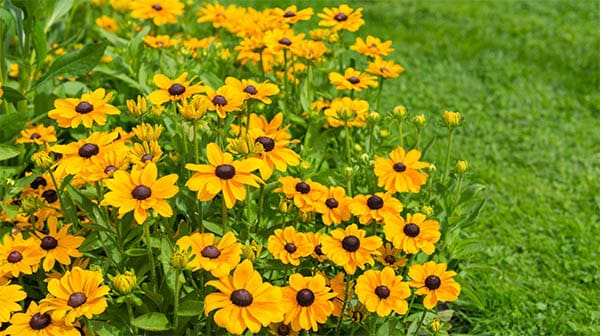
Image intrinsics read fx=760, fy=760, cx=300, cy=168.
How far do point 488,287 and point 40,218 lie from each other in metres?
1.55

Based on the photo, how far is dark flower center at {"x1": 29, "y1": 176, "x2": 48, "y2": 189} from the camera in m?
2.24

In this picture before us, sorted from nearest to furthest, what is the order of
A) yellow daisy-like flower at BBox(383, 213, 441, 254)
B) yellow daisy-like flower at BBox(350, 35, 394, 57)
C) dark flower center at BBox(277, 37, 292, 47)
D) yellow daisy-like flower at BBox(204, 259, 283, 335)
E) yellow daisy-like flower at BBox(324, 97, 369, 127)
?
yellow daisy-like flower at BBox(204, 259, 283, 335)
yellow daisy-like flower at BBox(383, 213, 441, 254)
yellow daisy-like flower at BBox(324, 97, 369, 127)
dark flower center at BBox(277, 37, 292, 47)
yellow daisy-like flower at BBox(350, 35, 394, 57)

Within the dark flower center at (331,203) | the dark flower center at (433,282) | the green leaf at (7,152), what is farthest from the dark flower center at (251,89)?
the green leaf at (7,152)

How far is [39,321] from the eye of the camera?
1.67 metres

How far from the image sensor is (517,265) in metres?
2.95

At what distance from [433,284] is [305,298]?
34 centimetres

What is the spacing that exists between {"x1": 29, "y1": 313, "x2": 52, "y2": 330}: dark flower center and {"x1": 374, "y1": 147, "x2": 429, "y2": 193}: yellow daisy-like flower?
89 cm

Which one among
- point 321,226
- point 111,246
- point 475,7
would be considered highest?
point 111,246

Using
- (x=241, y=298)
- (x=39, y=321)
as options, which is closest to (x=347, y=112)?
(x=241, y=298)

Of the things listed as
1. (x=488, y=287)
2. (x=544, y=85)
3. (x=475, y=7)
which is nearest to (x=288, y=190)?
(x=488, y=287)

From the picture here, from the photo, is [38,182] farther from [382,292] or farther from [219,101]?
[382,292]

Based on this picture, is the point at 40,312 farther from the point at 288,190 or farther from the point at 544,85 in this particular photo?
the point at 544,85

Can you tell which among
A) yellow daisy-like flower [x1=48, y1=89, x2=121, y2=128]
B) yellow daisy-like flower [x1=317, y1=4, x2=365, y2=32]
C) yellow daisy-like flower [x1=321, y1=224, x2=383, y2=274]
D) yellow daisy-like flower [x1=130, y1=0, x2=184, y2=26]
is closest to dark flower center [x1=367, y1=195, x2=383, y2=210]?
yellow daisy-like flower [x1=321, y1=224, x2=383, y2=274]

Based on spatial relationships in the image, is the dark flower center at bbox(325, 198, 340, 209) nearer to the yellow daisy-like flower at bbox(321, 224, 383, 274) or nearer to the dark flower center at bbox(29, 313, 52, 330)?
the yellow daisy-like flower at bbox(321, 224, 383, 274)
